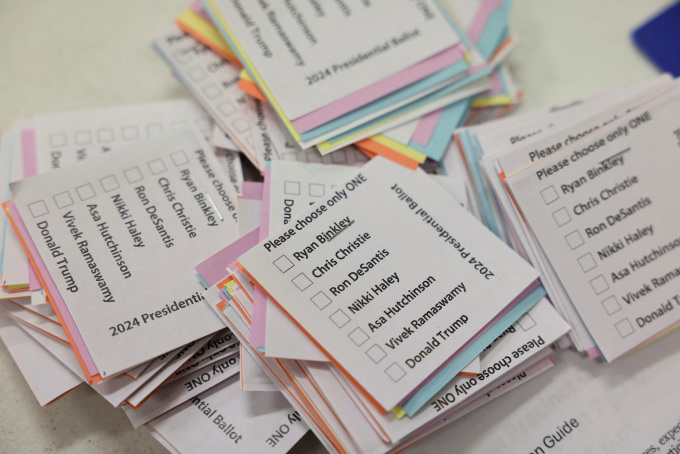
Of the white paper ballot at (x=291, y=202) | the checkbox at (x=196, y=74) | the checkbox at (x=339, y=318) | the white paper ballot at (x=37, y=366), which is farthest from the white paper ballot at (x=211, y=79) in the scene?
the white paper ballot at (x=37, y=366)

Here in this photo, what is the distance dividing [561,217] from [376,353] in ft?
1.15

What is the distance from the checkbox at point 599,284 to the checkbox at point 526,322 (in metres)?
0.10

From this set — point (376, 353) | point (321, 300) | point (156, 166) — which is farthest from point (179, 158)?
point (376, 353)

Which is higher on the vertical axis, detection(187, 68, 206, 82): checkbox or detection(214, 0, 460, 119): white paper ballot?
detection(214, 0, 460, 119): white paper ballot

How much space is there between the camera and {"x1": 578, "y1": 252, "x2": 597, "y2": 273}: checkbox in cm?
76

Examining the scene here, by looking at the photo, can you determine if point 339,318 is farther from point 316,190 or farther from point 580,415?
point 580,415

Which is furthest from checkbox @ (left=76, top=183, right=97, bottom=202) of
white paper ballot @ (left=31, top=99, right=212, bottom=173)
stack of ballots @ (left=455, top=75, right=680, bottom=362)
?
stack of ballots @ (left=455, top=75, right=680, bottom=362)

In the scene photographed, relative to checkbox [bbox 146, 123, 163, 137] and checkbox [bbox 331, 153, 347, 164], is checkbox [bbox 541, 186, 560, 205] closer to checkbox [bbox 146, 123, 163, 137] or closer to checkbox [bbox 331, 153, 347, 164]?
checkbox [bbox 331, 153, 347, 164]

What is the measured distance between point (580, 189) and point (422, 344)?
346mm

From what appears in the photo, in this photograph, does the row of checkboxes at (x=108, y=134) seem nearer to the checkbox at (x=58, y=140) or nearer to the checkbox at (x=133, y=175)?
the checkbox at (x=58, y=140)

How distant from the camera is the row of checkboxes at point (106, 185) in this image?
760mm

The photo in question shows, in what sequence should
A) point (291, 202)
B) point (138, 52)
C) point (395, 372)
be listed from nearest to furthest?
point (395, 372) < point (291, 202) < point (138, 52)

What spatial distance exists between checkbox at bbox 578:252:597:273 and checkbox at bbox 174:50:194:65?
0.77m

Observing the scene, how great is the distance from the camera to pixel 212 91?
36.5 inches
